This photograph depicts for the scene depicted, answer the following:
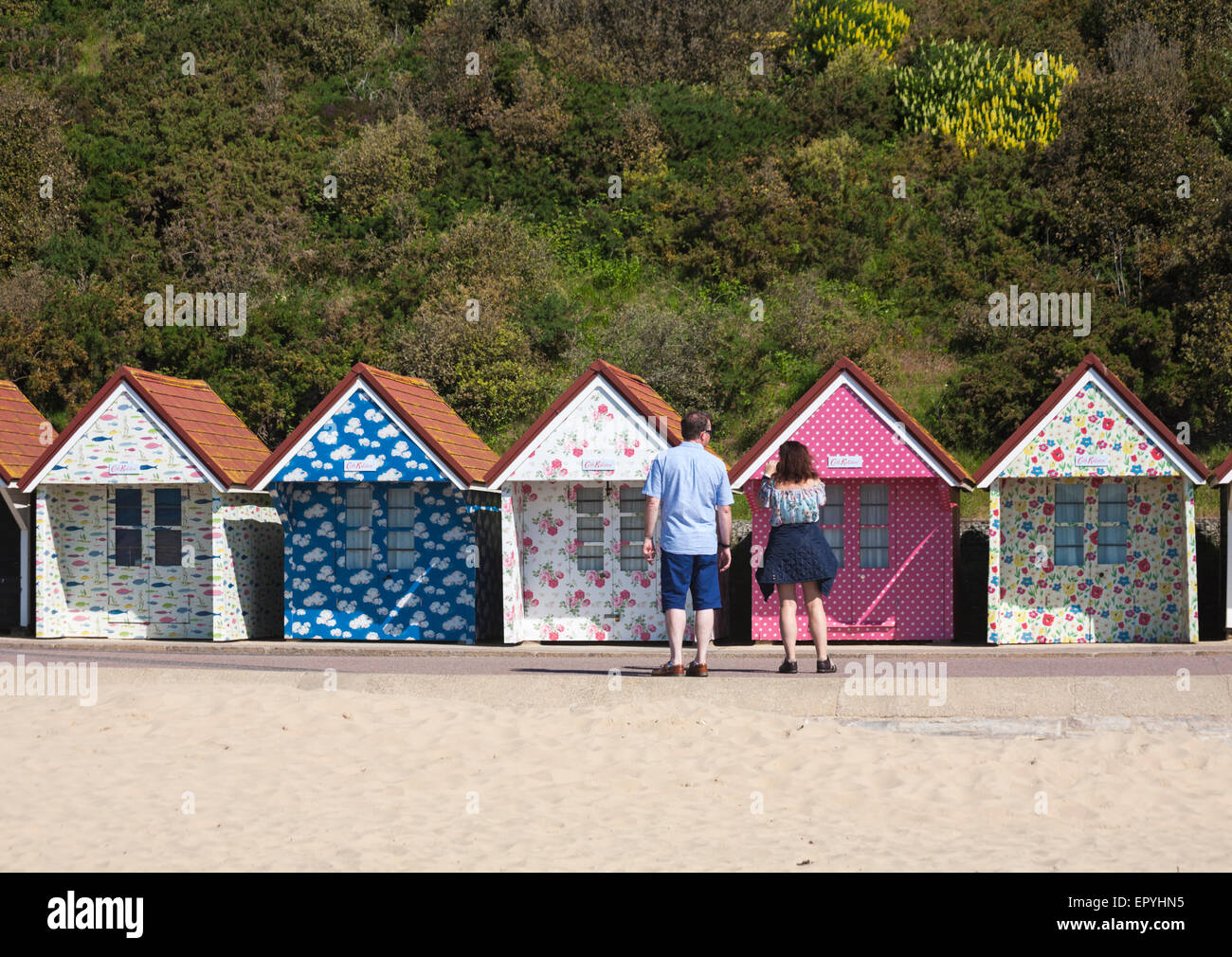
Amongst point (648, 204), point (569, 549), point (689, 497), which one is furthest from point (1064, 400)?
point (648, 204)

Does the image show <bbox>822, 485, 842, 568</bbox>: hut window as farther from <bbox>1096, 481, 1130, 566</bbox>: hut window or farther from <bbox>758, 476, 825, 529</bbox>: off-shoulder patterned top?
<bbox>758, 476, 825, 529</bbox>: off-shoulder patterned top

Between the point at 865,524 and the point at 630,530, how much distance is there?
3.02 m

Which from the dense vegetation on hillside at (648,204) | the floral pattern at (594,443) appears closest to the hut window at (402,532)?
the floral pattern at (594,443)

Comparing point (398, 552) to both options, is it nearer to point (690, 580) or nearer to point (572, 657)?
point (572, 657)

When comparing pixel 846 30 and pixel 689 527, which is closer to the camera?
pixel 689 527

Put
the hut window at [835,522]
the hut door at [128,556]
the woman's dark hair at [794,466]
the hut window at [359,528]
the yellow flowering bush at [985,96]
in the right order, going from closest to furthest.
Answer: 1. the woman's dark hair at [794,466]
2. the hut window at [835,522]
3. the hut window at [359,528]
4. the hut door at [128,556]
5. the yellow flowering bush at [985,96]

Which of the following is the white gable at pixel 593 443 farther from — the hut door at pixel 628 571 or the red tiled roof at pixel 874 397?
the red tiled roof at pixel 874 397

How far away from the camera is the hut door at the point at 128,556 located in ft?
67.3

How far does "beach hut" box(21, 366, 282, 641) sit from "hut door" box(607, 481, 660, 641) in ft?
16.4

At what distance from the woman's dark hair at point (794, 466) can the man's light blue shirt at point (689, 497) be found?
3.33ft

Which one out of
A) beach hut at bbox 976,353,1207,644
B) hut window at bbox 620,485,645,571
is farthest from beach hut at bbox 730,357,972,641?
hut window at bbox 620,485,645,571

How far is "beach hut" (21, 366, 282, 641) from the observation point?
2002cm

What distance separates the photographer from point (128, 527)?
20.5 m

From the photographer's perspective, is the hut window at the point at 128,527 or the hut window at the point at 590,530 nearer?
the hut window at the point at 590,530
